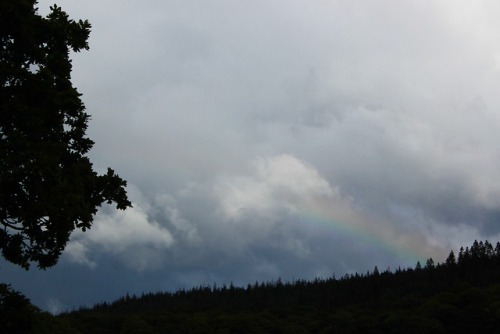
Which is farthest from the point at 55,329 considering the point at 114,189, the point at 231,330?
the point at 231,330

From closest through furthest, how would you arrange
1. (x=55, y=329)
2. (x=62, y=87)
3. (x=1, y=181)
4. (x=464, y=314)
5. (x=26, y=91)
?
(x=1, y=181)
(x=26, y=91)
(x=62, y=87)
(x=55, y=329)
(x=464, y=314)

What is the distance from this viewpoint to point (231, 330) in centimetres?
15575

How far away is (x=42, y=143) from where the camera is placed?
17.1 m

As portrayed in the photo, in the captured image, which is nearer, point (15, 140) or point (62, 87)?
point (15, 140)

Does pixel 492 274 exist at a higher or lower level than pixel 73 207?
higher

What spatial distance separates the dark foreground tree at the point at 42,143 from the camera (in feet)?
52.9

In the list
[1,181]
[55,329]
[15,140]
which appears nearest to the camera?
[1,181]

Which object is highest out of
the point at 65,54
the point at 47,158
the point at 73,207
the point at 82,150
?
the point at 65,54

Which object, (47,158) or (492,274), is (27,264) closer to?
(47,158)

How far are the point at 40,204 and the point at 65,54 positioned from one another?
6.25 meters

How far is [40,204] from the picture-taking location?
51.8ft

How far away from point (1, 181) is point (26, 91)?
337 centimetres

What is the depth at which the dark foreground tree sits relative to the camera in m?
16.1

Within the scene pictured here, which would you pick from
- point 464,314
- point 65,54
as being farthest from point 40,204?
point 464,314
